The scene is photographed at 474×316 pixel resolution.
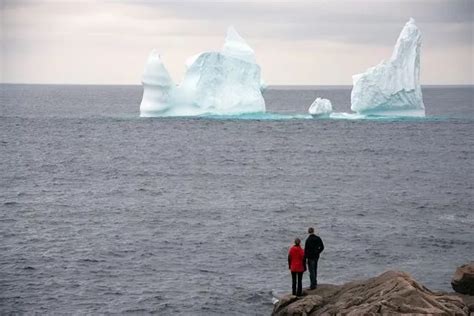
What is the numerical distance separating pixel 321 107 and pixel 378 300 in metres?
71.3

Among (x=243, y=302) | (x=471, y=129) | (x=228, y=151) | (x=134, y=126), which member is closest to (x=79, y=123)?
(x=134, y=126)

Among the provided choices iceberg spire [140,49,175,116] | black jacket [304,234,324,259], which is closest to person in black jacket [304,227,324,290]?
black jacket [304,234,324,259]

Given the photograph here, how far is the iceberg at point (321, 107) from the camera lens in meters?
86.0

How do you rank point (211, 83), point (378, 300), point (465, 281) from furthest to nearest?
1. point (211, 83)
2. point (465, 281)
3. point (378, 300)

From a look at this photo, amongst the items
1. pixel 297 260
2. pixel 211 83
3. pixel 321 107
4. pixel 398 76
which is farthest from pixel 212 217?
pixel 321 107

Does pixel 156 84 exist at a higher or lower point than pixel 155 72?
lower

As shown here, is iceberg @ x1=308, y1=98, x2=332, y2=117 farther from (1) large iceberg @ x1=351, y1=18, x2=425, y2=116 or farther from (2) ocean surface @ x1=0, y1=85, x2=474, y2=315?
(2) ocean surface @ x1=0, y1=85, x2=474, y2=315

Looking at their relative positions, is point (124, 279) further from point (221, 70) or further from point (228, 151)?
point (221, 70)

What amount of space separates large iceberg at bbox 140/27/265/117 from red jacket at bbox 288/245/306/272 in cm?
5497

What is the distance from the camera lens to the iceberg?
86.0 metres

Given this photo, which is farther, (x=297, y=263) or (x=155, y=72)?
(x=155, y=72)

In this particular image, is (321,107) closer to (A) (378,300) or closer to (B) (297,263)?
(B) (297,263)

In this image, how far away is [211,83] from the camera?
7656cm

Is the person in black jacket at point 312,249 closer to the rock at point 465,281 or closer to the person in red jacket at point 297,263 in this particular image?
the person in red jacket at point 297,263
